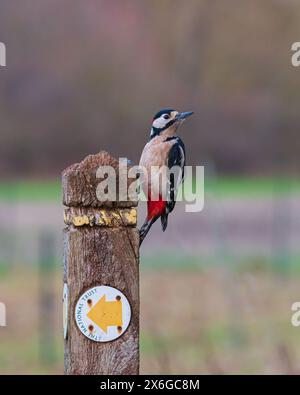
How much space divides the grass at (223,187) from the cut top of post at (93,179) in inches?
693

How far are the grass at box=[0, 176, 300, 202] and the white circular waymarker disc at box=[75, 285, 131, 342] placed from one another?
693 inches

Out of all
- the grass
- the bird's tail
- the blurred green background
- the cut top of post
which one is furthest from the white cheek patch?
the grass

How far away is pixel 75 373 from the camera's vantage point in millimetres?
3762

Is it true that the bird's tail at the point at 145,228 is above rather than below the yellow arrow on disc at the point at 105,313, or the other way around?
above

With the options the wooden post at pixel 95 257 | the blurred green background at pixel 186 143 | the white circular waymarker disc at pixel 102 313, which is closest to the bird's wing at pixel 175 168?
the wooden post at pixel 95 257

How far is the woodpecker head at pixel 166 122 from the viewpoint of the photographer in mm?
4234

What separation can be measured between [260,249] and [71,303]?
13981 mm

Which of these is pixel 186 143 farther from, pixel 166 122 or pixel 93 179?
pixel 93 179

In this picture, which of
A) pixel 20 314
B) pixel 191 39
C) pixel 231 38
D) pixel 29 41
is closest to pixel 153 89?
pixel 29 41

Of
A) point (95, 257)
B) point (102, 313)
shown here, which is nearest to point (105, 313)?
point (102, 313)

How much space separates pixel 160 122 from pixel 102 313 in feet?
2.78

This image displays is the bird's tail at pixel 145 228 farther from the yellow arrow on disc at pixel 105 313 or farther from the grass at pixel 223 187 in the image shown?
the grass at pixel 223 187

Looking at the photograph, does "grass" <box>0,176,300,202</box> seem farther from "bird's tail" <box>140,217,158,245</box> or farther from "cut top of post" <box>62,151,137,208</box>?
"cut top of post" <box>62,151,137,208</box>

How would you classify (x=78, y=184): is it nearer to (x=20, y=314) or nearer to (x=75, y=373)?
(x=75, y=373)
